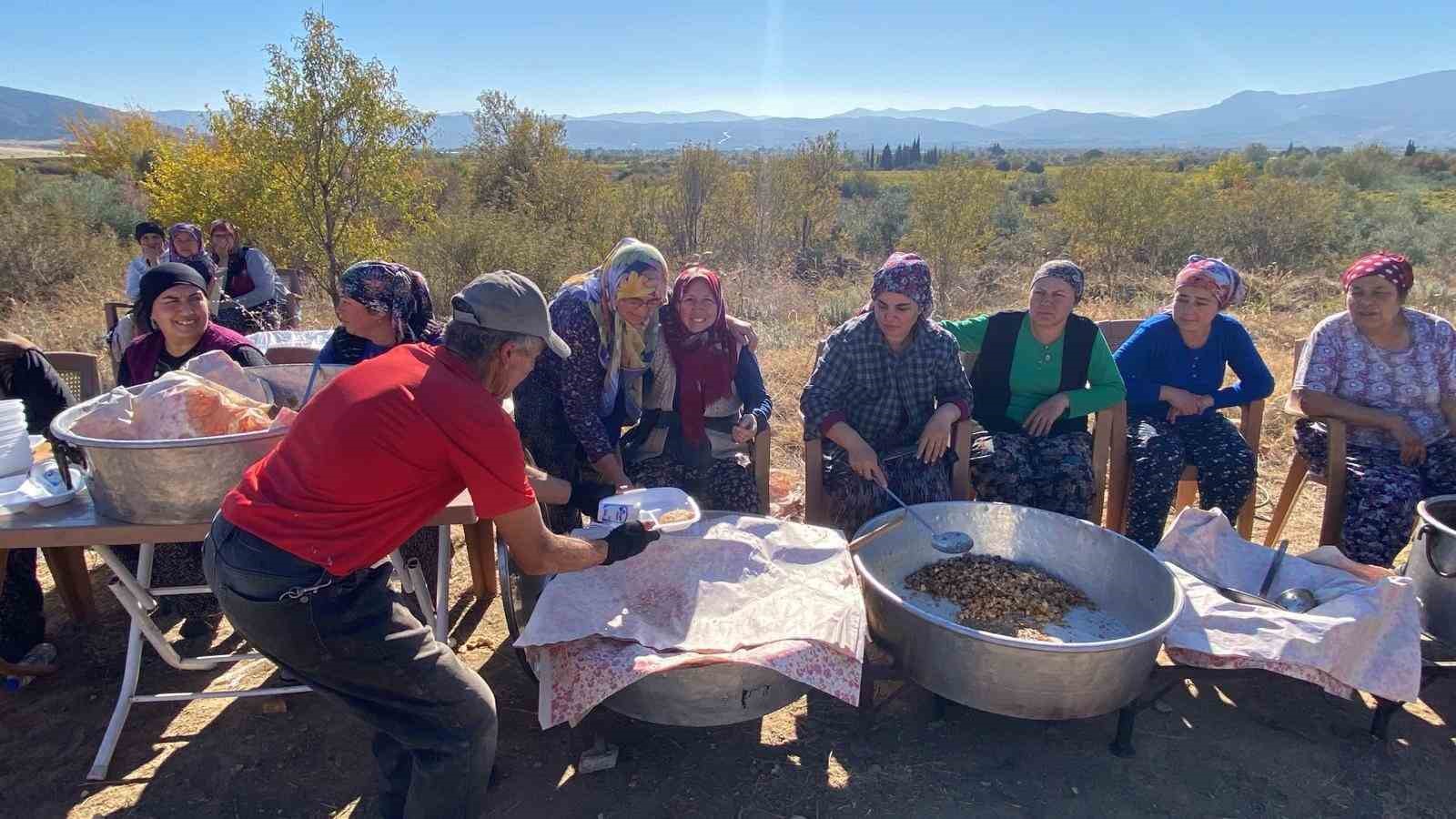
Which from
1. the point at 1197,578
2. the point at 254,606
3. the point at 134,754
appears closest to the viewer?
the point at 254,606

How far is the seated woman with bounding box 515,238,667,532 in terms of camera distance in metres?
3.02

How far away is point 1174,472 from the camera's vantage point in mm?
3359

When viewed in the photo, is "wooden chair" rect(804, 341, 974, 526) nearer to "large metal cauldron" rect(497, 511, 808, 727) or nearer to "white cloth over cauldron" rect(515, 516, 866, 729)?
"white cloth over cauldron" rect(515, 516, 866, 729)

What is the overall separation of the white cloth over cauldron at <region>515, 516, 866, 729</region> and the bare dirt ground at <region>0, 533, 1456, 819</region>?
43cm

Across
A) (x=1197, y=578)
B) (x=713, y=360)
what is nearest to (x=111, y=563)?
(x=713, y=360)

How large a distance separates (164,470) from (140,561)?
69cm

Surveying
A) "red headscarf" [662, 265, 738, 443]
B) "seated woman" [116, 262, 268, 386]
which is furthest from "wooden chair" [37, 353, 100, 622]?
"red headscarf" [662, 265, 738, 443]

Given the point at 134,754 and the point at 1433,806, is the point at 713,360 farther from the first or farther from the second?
the point at 1433,806

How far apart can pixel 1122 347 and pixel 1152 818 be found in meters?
2.21

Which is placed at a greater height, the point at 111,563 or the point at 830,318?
the point at 111,563

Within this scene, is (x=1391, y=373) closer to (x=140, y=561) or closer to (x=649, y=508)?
(x=649, y=508)

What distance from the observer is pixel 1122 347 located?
370cm

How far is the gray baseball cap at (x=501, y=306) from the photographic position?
5.46ft

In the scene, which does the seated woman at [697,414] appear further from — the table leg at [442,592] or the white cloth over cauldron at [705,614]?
the table leg at [442,592]
